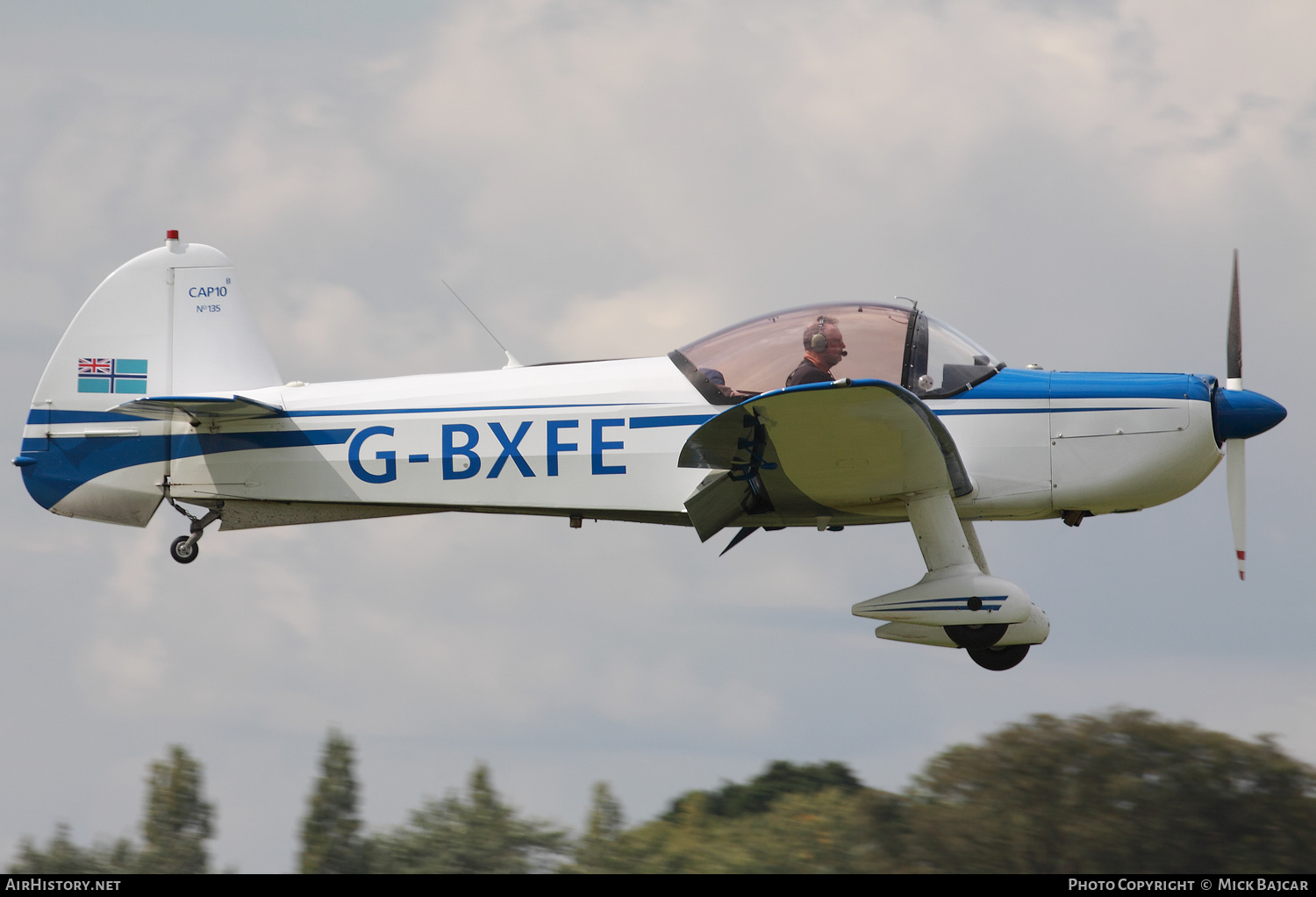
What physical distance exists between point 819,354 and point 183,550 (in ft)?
16.1

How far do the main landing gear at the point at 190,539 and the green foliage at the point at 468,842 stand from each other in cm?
326

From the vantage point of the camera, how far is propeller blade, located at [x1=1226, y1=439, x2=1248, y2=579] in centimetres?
784

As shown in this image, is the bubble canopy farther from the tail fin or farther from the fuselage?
the tail fin

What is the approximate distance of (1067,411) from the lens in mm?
7715

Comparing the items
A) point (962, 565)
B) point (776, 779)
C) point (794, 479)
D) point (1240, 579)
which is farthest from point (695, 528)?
point (776, 779)

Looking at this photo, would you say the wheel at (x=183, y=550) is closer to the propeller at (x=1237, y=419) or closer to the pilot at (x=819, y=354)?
the pilot at (x=819, y=354)

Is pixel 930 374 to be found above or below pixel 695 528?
above

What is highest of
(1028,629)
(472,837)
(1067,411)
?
(1067,411)

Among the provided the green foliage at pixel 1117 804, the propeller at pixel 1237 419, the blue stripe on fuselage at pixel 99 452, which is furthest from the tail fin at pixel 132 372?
the propeller at pixel 1237 419

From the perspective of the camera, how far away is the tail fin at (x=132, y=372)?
8852mm

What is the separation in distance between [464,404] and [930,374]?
3.19m

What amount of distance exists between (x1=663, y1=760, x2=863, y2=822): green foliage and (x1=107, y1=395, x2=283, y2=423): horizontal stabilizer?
4.65m
